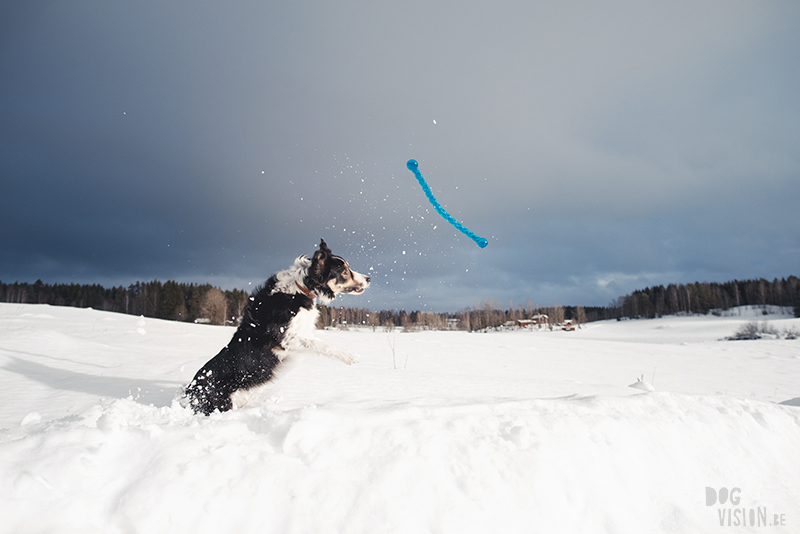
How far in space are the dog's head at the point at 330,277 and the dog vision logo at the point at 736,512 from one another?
4.39m

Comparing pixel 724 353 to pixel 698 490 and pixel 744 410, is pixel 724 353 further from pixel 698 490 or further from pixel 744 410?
pixel 698 490

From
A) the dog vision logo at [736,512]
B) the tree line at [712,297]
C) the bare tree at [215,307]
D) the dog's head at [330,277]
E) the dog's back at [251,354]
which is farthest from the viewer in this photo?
the tree line at [712,297]

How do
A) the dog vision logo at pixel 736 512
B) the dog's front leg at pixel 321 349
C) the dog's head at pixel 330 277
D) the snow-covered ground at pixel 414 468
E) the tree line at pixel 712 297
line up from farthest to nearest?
the tree line at pixel 712 297
the dog's head at pixel 330 277
the dog's front leg at pixel 321 349
the dog vision logo at pixel 736 512
the snow-covered ground at pixel 414 468

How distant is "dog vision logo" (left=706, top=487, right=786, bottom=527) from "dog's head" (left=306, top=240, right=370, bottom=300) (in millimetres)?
4386

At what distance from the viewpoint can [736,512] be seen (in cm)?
285

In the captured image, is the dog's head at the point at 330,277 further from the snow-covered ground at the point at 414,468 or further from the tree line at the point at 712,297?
the tree line at the point at 712,297

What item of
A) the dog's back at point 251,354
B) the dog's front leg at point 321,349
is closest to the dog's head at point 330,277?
the dog's back at point 251,354

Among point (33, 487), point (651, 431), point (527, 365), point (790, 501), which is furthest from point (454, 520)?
point (527, 365)

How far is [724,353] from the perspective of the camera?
1936 cm

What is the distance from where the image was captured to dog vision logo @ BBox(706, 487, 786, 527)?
9.09 feet

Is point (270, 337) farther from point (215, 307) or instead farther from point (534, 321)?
point (534, 321)

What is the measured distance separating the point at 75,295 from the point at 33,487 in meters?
86.0

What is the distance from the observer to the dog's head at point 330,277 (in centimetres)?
517

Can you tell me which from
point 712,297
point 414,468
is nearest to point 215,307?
point 414,468
